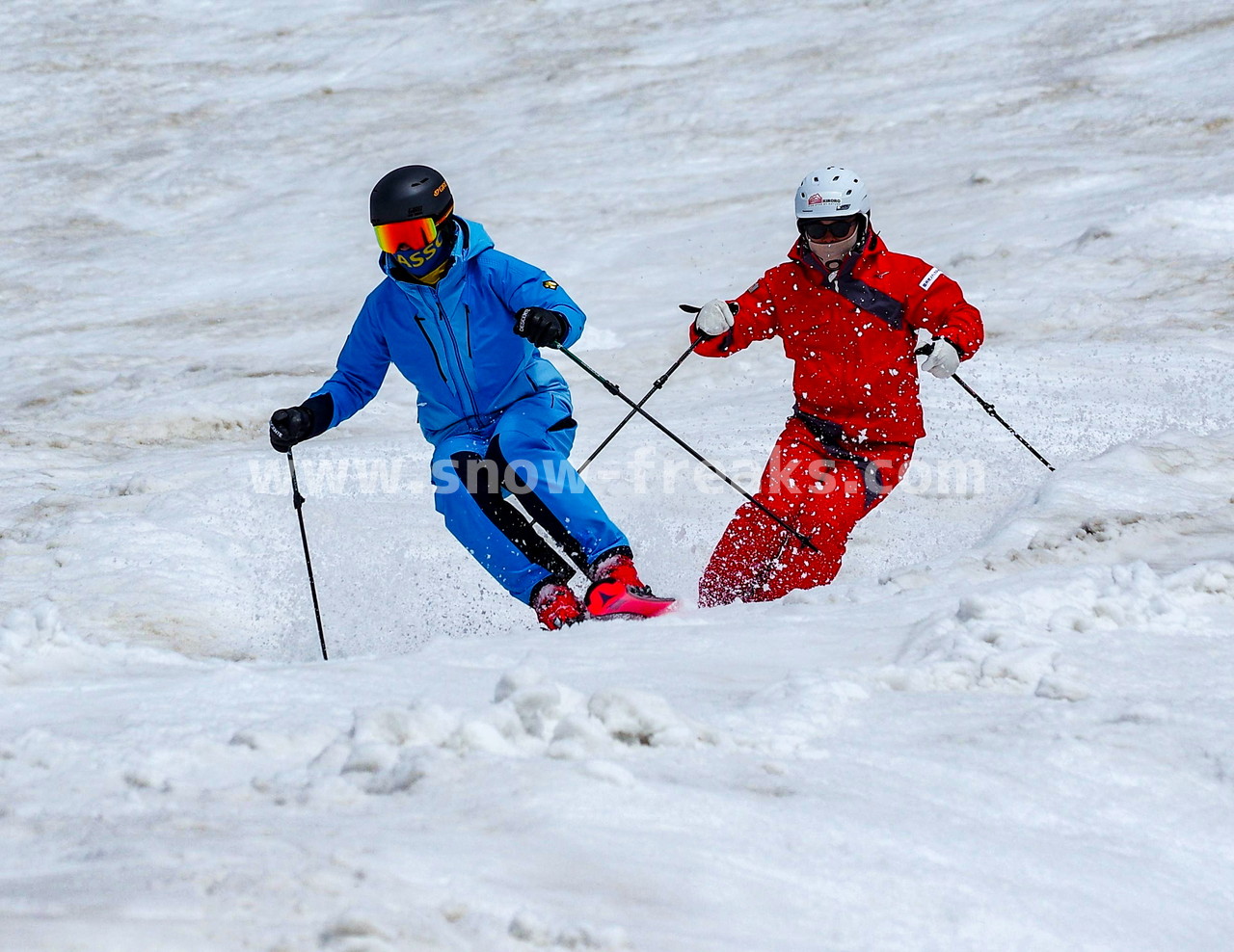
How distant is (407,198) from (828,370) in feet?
7.18

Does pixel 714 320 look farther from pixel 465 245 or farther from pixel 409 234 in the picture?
pixel 409 234

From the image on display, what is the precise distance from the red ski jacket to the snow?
84 cm

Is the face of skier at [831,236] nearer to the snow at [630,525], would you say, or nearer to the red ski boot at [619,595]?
the snow at [630,525]

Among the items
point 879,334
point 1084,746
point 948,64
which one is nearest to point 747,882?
point 1084,746

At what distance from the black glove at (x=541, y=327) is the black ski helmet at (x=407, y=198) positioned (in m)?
0.53

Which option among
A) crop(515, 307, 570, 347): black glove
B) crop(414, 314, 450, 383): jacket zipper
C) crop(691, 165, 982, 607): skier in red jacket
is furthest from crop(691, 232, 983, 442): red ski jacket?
crop(414, 314, 450, 383): jacket zipper

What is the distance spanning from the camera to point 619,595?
4.76 meters

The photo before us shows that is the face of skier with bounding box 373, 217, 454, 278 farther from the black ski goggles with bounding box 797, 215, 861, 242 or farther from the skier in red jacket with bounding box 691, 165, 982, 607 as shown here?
the black ski goggles with bounding box 797, 215, 861, 242

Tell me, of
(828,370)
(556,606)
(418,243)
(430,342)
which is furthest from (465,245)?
(828,370)

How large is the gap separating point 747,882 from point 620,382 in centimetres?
845

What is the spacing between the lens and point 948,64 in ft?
53.6

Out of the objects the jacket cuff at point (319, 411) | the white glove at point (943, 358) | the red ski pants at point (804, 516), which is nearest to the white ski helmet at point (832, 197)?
the white glove at point (943, 358)

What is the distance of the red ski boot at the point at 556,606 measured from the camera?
4.93 metres

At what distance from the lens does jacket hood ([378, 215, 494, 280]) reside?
4980mm
